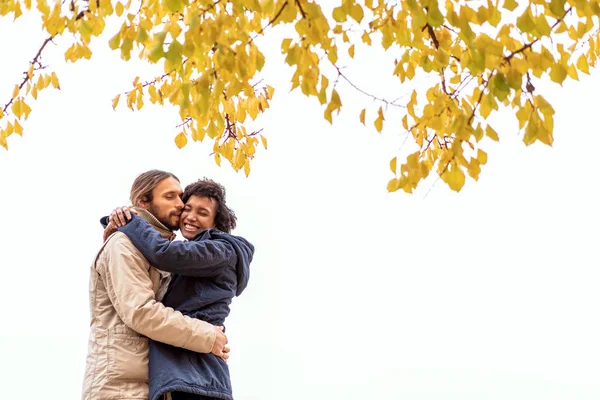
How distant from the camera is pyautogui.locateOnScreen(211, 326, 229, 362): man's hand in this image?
2070mm

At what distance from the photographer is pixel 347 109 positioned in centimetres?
397

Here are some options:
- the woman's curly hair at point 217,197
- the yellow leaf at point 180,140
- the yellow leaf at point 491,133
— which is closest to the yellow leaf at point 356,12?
the yellow leaf at point 491,133

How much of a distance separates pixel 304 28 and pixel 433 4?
27 centimetres

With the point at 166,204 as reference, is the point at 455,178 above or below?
below

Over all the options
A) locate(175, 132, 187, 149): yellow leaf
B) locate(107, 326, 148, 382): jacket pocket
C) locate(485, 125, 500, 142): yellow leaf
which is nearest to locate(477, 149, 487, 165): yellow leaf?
locate(485, 125, 500, 142): yellow leaf

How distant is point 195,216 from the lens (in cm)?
227

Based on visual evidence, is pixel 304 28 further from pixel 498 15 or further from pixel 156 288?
pixel 156 288

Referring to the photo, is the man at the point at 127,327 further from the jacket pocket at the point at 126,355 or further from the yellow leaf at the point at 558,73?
the yellow leaf at the point at 558,73

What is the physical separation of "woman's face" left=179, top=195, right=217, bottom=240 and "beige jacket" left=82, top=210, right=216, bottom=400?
0.19 m

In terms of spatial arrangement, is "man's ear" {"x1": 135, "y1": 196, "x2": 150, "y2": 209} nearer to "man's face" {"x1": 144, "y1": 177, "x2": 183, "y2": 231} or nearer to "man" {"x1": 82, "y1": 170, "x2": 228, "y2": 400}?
"man's face" {"x1": 144, "y1": 177, "x2": 183, "y2": 231}

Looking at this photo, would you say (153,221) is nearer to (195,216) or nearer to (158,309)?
(195,216)

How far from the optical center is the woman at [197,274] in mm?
2006

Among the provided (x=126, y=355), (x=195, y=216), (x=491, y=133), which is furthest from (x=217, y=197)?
(x=491, y=133)

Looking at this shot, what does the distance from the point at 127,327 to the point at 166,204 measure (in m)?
0.40
